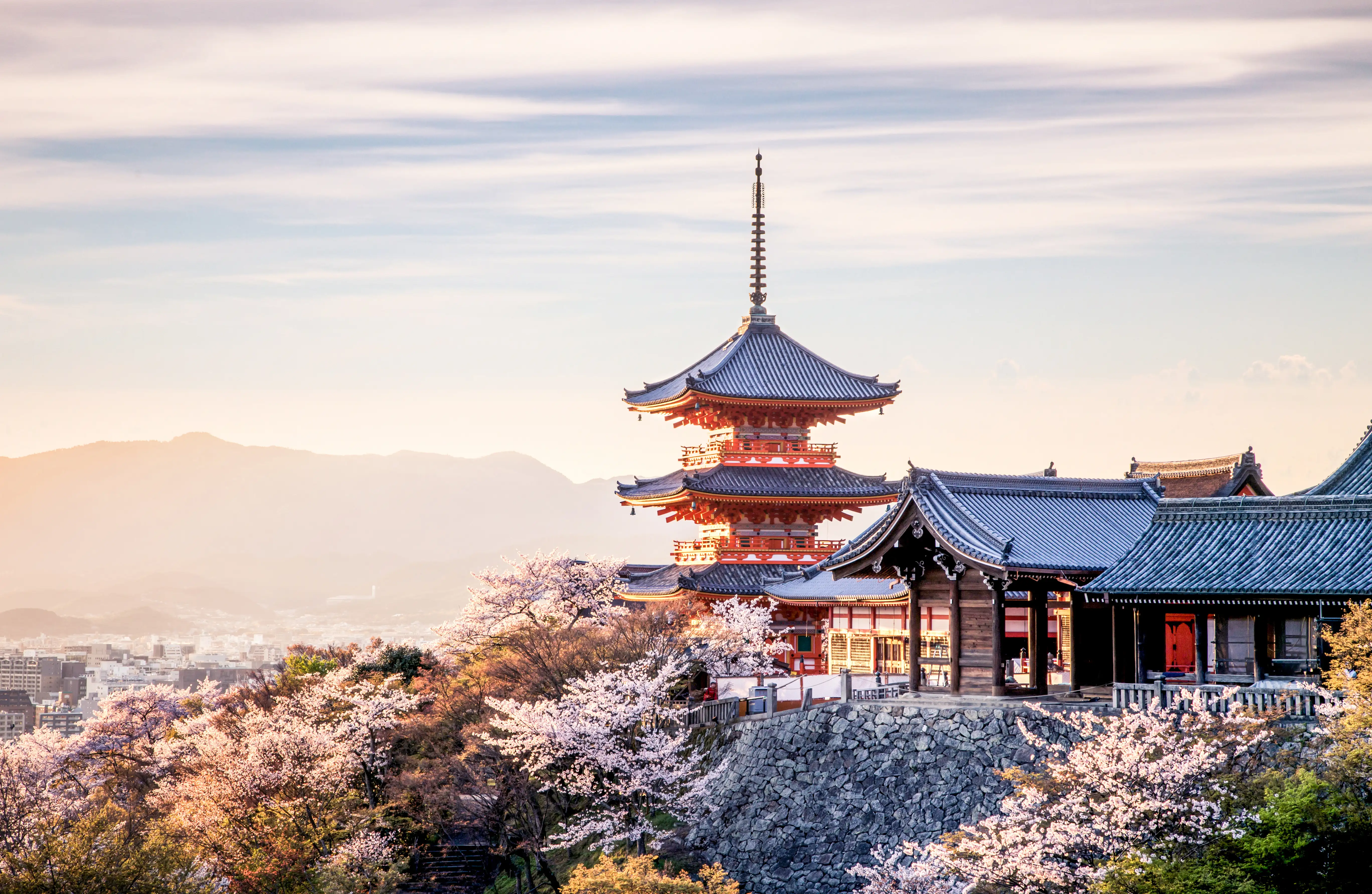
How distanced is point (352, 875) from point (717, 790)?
35.0 ft

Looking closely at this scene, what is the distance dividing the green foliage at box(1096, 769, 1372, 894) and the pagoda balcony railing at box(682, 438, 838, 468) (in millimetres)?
34338

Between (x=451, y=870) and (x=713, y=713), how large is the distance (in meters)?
10.4

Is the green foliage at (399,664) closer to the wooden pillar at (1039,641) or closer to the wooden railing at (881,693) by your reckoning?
the wooden railing at (881,693)

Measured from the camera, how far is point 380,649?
61.1m

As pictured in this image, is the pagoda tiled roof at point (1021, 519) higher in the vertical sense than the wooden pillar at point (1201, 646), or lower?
higher

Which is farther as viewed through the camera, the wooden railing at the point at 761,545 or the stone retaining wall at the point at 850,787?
the wooden railing at the point at 761,545

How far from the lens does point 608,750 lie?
40250 millimetres

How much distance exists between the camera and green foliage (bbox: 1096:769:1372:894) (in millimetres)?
26734

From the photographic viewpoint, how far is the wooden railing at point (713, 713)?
44125 millimetres

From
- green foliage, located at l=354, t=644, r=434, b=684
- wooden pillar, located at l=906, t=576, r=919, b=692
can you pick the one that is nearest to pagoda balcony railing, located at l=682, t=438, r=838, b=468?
green foliage, located at l=354, t=644, r=434, b=684

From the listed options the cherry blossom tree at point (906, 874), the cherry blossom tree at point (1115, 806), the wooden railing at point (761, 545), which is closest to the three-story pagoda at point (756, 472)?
the wooden railing at point (761, 545)

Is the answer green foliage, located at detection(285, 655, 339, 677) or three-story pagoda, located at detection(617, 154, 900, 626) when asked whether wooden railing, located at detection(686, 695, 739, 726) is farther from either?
green foliage, located at detection(285, 655, 339, 677)

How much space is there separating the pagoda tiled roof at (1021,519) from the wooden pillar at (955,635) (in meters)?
1.56

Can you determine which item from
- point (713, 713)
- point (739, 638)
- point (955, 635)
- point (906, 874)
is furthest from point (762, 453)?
point (906, 874)
